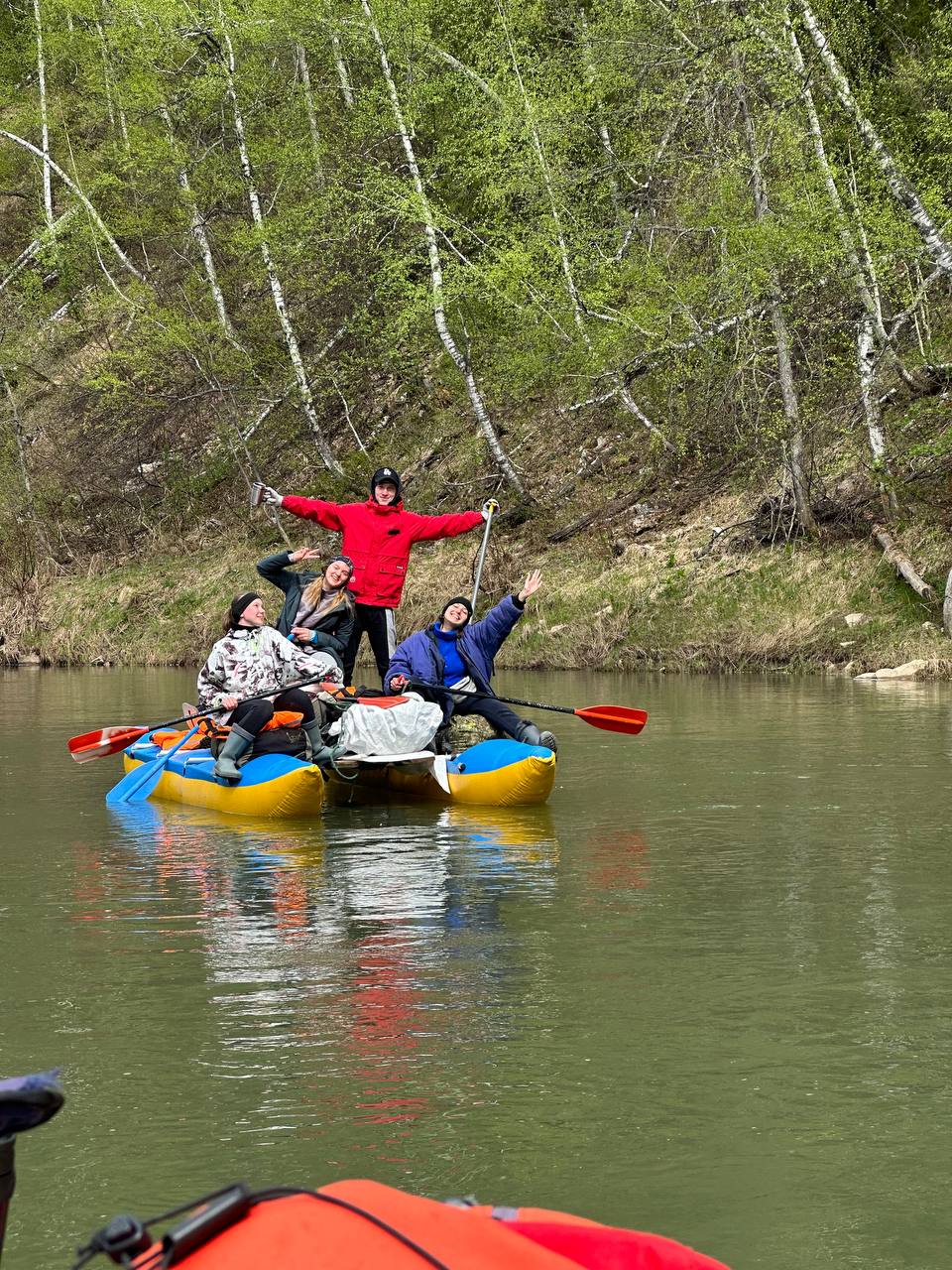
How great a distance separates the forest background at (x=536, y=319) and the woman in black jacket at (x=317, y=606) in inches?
361

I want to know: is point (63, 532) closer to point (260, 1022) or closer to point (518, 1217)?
point (260, 1022)

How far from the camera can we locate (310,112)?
29766 millimetres

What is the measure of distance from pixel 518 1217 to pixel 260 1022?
308cm

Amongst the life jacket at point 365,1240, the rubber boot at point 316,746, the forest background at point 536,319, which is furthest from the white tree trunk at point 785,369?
the life jacket at point 365,1240

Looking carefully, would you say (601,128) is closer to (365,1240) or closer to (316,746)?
(316,746)

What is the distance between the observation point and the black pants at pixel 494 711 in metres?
11.4

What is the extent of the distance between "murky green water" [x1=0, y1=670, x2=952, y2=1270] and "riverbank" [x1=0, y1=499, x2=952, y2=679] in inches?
391

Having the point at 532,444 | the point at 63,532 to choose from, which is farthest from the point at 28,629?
the point at 532,444

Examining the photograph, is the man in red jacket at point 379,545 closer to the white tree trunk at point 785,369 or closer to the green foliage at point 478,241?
the green foliage at point 478,241

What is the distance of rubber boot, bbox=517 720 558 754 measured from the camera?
1092 centimetres

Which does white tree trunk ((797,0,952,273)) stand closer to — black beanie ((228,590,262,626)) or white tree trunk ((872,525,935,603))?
white tree trunk ((872,525,935,603))

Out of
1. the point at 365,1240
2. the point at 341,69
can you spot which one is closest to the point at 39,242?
the point at 341,69

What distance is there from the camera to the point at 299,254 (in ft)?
91.6

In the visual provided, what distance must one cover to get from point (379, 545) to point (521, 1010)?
8.31 metres
